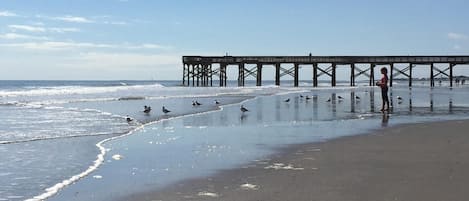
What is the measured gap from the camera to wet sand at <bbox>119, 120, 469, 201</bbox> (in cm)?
607

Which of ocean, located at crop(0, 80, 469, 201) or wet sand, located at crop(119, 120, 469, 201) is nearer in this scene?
wet sand, located at crop(119, 120, 469, 201)

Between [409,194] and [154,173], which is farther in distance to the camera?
[154,173]

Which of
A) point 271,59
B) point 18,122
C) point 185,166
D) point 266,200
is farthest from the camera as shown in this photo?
point 271,59

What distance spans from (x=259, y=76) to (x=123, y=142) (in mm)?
57639

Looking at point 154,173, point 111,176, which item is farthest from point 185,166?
point 111,176

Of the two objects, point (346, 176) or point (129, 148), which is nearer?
point (346, 176)

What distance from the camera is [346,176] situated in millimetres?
7176

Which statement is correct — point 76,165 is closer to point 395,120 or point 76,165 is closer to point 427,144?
point 427,144

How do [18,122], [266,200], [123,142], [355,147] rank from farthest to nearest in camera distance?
[18,122]
[123,142]
[355,147]
[266,200]

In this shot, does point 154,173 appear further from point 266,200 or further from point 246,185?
point 266,200

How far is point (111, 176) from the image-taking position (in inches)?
292

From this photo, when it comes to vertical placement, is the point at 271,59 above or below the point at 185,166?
above

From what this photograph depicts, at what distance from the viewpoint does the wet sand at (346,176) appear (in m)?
6.07

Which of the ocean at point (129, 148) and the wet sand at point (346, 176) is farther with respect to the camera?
the ocean at point (129, 148)
